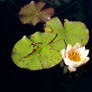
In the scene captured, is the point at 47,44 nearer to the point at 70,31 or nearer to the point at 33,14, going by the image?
the point at 70,31

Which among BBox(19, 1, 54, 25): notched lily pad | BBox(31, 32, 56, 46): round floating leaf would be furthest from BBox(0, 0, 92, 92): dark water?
BBox(31, 32, 56, 46): round floating leaf

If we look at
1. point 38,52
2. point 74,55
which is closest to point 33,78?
point 38,52

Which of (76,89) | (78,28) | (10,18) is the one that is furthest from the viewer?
(10,18)

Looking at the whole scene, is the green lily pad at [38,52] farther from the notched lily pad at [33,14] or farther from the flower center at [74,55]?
the notched lily pad at [33,14]

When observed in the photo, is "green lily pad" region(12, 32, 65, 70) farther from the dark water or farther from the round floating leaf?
the dark water

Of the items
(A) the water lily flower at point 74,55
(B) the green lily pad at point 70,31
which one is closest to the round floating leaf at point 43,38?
(B) the green lily pad at point 70,31

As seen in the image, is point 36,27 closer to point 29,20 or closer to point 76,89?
point 29,20

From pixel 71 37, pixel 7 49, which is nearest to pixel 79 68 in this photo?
pixel 71 37

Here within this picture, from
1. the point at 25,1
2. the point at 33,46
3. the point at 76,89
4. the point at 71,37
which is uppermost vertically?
the point at 25,1
